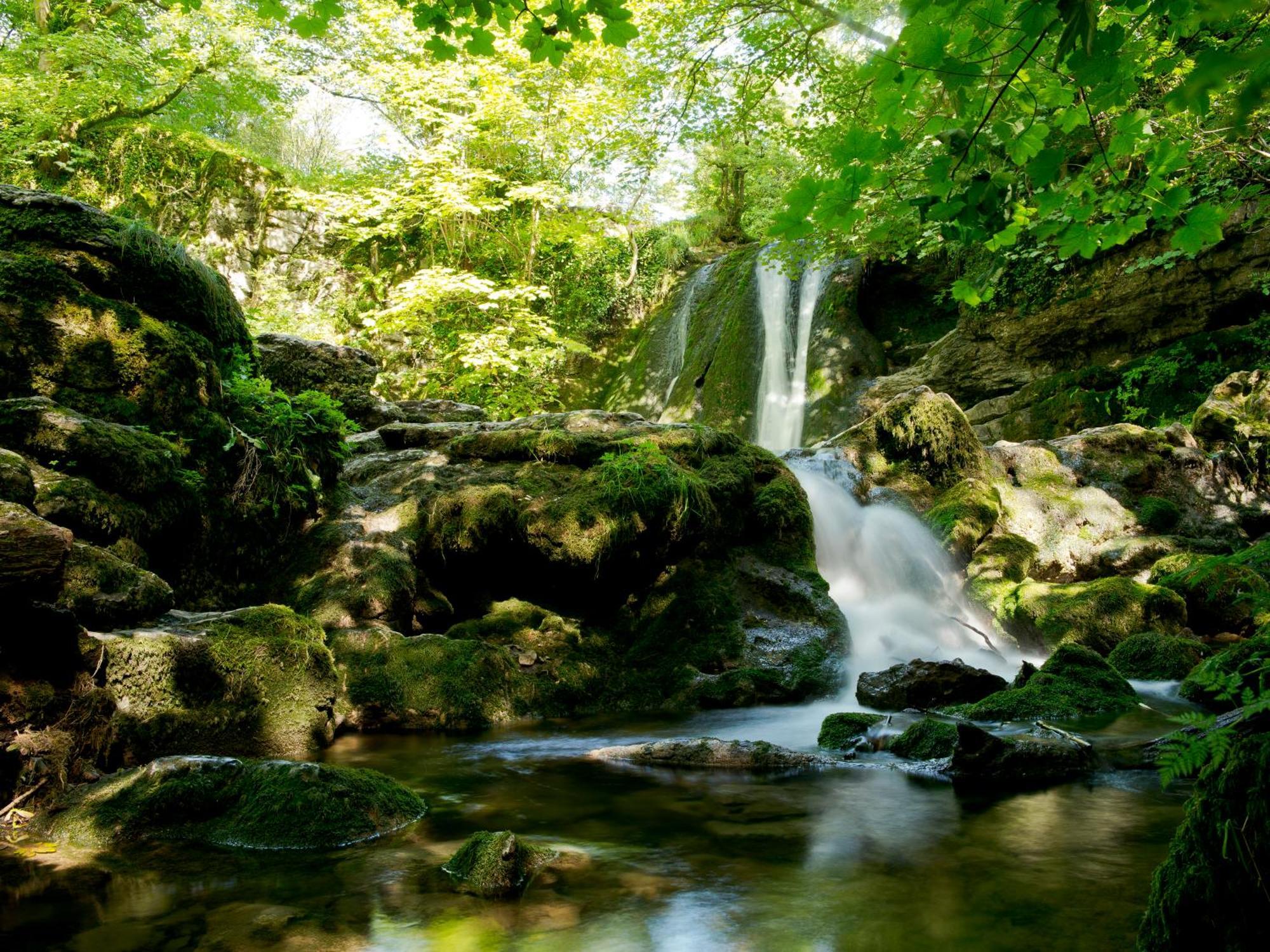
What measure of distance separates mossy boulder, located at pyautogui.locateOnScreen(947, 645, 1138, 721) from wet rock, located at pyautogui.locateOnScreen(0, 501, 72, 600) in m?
5.73

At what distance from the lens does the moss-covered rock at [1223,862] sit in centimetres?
159

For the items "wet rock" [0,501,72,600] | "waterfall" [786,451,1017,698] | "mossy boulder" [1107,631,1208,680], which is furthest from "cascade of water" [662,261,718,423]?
"wet rock" [0,501,72,600]

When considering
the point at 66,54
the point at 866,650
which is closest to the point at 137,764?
the point at 866,650

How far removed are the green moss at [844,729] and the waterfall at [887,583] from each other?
75.1 inches

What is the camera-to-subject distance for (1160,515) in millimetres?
10609

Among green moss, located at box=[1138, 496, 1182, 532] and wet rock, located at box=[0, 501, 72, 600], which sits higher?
green moss, located at box=[1138, 496, 1182, 532]

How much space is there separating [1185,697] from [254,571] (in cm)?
794

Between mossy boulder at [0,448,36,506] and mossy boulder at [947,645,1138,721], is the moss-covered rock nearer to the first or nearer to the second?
mossy boulder at [947,645,1138,721]

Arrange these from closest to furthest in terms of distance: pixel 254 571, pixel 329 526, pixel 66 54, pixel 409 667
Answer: pixel 409 667
pixel 254 571
pixel 329 526
pixel 66 54

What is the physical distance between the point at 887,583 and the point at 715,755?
570 centimetres

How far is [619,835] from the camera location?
147 inches

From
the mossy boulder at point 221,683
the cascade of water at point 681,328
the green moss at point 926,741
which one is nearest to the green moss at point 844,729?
the green moss at point 926,741

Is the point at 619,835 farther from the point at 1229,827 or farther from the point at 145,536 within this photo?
the point at 145,536

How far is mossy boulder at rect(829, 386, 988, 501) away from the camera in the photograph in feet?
37.8
